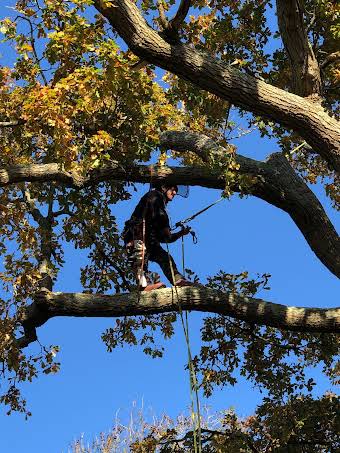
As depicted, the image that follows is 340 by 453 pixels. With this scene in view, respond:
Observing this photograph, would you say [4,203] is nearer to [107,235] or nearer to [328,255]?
[107,235]

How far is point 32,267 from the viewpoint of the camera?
27.0ft

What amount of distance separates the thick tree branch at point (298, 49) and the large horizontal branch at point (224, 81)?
0.64 metres

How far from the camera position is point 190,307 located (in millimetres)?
7039

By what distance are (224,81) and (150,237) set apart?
6.93 ft

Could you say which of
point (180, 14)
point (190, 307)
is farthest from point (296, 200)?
point (180, 14)

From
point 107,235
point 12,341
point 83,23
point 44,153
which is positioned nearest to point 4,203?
point 44,153

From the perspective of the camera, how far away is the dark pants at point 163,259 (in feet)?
24.1

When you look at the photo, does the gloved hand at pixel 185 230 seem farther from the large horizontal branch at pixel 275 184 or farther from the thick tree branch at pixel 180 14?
the thick tree branch at pixel 180 14

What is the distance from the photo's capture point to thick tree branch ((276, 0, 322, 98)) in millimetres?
6648

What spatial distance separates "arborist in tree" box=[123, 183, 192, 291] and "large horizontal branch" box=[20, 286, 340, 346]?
0.74 feet

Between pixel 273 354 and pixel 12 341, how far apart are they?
12.4 ft

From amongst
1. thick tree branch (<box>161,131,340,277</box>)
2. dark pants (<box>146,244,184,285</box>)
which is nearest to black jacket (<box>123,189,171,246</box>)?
dark pants (<box>146,244,184,285</box>)

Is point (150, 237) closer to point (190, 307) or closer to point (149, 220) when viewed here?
point (149, 220)

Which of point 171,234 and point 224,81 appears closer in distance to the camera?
point 224,81
